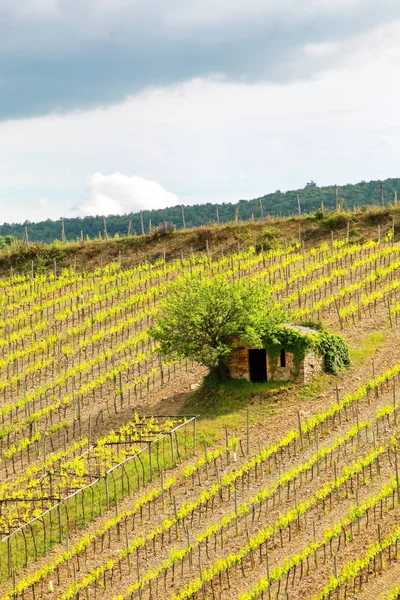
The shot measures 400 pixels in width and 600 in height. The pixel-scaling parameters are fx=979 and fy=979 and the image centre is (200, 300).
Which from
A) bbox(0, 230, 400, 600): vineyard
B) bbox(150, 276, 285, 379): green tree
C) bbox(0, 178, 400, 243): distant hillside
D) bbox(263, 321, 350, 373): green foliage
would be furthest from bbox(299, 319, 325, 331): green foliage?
bbox(0, 178, 400, 243): distant hillside

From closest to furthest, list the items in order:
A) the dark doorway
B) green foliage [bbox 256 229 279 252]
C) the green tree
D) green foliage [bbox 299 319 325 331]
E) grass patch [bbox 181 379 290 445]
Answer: grass patch [bbox 181 379 290 445] → the green tree → the dark doorway → green foliage [bbox 299 319 325 331] → green foliage [bbox 256 229 279 252]

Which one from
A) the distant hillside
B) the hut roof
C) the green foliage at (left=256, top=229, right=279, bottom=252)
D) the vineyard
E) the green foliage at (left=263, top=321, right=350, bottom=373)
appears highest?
the distant hillside

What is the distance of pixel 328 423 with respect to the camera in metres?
37.5

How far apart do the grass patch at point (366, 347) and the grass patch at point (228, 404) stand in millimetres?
4322

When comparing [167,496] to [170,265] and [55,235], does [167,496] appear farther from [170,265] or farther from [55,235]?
[55,235]

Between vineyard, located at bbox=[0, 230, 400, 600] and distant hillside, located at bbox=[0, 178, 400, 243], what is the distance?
58.2 meters

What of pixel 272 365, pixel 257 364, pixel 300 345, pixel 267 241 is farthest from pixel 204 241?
pixel 300 345

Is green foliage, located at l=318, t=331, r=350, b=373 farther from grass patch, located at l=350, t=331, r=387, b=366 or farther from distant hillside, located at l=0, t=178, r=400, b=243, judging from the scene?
distant hillside, located at l=0, t=178, r=400, b=243

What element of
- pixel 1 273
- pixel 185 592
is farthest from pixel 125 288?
pixel 185 592

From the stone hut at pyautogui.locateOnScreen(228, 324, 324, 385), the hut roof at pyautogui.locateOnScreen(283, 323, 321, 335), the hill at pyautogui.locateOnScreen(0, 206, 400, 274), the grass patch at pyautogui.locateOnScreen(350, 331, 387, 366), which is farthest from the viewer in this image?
the hill at pyautogui.locateOnScreen(0, 206, 400, 274)

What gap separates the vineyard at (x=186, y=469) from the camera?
27.7 metres

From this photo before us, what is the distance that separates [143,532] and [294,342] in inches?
515

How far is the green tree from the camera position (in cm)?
4128

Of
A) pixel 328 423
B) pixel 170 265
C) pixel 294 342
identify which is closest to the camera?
pixel 328 423
